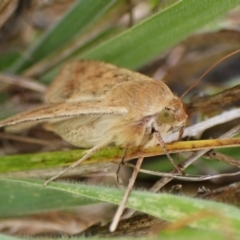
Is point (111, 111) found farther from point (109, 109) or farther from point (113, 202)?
point (113, 202)

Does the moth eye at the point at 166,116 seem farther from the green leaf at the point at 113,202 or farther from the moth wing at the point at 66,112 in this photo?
the green leaf at the point at 113,202

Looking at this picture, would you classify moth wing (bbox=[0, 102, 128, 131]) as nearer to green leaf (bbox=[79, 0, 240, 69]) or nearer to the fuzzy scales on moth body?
the fuzzy scales on moth body

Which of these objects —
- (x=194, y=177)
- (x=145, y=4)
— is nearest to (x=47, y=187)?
(x=194, y=177)

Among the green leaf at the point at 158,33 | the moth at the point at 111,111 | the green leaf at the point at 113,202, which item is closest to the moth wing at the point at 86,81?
the moth at the point at 111,111

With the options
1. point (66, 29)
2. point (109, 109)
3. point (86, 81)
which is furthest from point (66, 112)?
point (66, 29)

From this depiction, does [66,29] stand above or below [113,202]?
above

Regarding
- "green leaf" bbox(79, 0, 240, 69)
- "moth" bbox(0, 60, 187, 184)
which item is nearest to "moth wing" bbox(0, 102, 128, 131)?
"moth" bbox(0, 60, 187, 184)

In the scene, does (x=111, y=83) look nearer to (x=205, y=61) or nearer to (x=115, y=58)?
(x=115, y=58)
